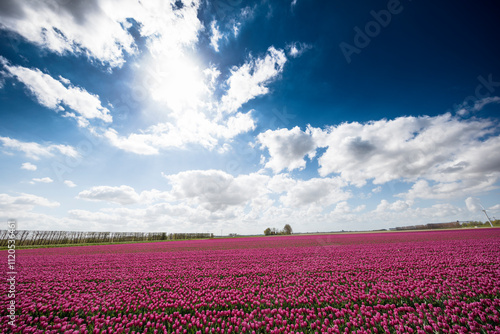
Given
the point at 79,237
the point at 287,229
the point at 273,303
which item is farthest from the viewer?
the point at 287,229

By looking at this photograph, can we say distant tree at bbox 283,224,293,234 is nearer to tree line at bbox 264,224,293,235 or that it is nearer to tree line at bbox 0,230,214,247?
tree line at bbox 264,224,293,235

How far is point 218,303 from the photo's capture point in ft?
20.6

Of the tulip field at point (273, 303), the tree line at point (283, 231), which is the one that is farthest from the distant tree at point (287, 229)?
the tulip field at point (273, 303)

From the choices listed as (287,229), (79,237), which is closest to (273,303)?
(79,237)

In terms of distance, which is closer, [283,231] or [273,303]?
[273,303]

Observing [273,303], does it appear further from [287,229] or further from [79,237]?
[287,229]

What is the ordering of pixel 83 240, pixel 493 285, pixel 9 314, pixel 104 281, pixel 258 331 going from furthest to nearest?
pixel 83 240 < pixel 104 281 < pixel 493 285 < pixel 9 314 < pixel 258 331

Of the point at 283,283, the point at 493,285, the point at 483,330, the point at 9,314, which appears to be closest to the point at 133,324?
the point at 9,314

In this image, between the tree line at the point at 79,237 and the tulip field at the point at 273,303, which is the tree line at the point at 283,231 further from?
the tulip field at the point at 273,303

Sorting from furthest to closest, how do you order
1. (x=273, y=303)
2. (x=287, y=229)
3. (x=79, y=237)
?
(x=287, y=229), (x=79, y=237), (x=273, y=303)

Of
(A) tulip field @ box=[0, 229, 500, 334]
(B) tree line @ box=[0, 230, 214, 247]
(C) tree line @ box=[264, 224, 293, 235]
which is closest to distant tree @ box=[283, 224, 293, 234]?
(C) tree line @ box=[264, 224, 293, 235]

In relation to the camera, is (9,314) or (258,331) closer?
(258,331)

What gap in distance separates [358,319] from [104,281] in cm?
1163

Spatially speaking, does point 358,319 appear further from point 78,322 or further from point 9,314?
point 9,314
